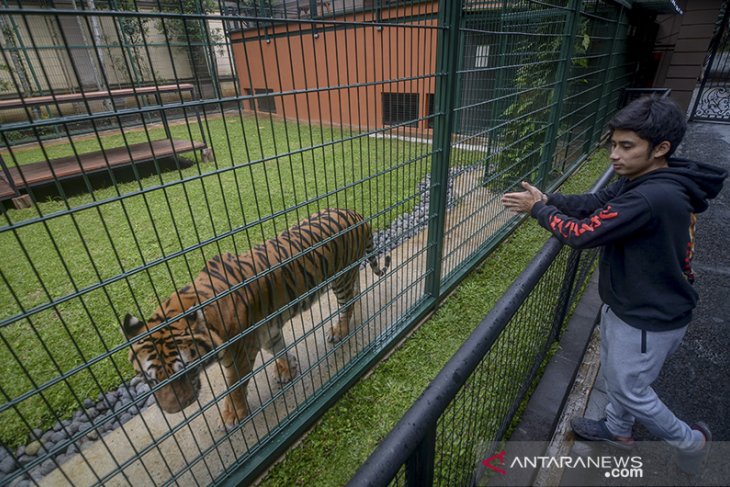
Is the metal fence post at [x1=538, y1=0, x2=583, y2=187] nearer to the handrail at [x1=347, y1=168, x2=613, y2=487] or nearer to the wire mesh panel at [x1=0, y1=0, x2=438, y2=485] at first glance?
the wire mesh panel at [x1=0, y1=0, x2=438, y2=485]

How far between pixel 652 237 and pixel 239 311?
217cm

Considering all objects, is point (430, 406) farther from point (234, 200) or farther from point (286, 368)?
point (234, 200)

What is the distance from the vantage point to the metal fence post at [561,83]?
4676 millimetres

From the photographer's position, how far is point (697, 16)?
1010 centimetres

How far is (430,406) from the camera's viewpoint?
1.06m

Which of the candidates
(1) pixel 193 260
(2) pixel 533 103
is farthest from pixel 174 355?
(2) pixel 533 103

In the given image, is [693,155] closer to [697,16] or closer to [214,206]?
[697,16]

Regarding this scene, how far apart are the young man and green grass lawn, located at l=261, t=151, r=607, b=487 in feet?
1.92

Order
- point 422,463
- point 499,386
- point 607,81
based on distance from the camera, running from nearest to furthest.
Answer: point 422,463 → point 499,386 → point 607,81

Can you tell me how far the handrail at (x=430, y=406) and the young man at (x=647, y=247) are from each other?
2.07ft

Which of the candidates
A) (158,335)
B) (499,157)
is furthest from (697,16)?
(158,335)

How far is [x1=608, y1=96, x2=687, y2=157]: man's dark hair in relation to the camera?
173 centimetres

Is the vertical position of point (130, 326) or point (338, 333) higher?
point (130, 326)

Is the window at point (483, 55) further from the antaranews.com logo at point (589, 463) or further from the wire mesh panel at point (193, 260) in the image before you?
the antaranews.com logo at point (589, 463)
